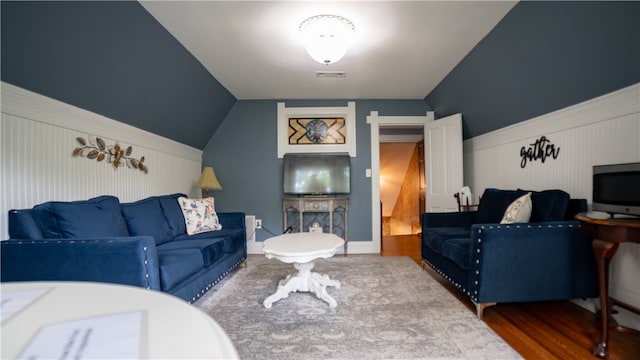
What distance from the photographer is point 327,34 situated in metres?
2.06

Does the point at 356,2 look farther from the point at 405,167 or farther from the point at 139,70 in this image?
the point at 405,167

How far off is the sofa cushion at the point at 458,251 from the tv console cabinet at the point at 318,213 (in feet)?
5.70

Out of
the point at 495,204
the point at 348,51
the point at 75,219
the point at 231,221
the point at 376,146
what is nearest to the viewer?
the point at 75,219

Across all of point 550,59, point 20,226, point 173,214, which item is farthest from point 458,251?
point 20,226

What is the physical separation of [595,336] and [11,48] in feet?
12.6

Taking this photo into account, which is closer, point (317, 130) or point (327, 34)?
point (327, 34)

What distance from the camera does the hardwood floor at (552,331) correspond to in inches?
60.4

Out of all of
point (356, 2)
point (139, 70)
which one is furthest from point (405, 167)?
point (139, 70)

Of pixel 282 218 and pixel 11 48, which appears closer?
pixel 11 48

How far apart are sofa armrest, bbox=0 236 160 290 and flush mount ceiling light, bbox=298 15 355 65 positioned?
1.83m

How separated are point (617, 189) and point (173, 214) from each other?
11.5ft

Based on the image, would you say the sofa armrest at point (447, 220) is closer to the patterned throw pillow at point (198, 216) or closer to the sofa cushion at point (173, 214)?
the patterned throw pillow at point (198, 216)

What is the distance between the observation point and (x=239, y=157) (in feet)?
13.7

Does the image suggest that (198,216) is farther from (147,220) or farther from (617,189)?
(617,189)
